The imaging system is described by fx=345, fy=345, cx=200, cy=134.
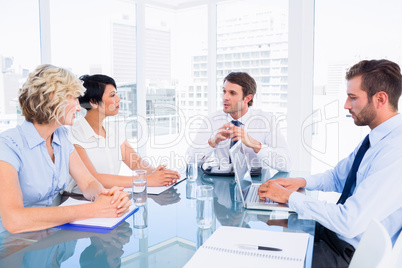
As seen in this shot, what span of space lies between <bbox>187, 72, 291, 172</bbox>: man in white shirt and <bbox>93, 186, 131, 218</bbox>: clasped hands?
1035mm

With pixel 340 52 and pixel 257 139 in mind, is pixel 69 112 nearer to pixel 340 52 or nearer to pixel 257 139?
pixel 257 139

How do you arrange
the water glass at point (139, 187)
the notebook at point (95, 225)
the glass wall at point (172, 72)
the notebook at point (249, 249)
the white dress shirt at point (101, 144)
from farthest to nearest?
the glass wall at point (172, 72) → the white dress shirt at point (101, 144) → the water glass at point (139, 187) → the notebook at point (95, 225) → the notebook at point (249, 249)

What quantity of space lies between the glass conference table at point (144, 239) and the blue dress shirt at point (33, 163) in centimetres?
32

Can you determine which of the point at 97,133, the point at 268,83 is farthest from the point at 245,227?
the point at 268,83

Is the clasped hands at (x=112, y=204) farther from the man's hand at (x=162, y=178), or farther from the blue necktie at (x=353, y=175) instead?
the blue necktie at (x=353, y=175)

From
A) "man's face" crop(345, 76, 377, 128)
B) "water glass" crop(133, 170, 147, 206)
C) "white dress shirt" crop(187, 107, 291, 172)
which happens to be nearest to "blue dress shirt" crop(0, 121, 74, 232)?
"water glass" crop(133, 170, 147, 206)

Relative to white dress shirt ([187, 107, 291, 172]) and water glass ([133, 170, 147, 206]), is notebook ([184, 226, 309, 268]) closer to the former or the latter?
water glass ([133, 170, 147, 206])

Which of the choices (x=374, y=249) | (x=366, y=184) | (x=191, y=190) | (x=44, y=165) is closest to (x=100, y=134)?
(x=44, y=165)

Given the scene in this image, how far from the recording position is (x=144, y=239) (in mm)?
1270

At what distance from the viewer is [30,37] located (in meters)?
3.31

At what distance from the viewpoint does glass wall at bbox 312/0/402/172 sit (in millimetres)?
3271

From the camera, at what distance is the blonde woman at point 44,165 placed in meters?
1.35

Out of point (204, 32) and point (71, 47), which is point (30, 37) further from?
point (204, 32)

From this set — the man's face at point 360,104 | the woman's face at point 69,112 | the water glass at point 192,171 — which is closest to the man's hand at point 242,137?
the water glass at point 192,171
